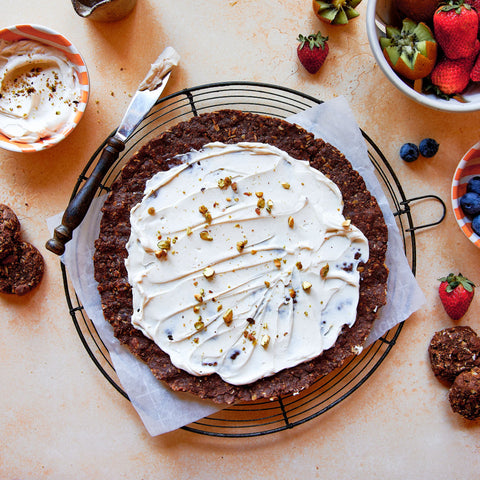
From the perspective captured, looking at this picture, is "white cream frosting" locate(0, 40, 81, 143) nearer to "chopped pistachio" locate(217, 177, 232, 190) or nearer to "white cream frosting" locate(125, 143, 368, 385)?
"white cream frosting" locate(125, 143, 368, 385)

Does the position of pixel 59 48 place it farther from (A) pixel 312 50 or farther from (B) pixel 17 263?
(A) pixel 312 50

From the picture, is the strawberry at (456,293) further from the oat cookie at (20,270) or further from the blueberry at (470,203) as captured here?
the oat cookie at (20,270)

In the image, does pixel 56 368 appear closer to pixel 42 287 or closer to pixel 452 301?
pixel 42 287

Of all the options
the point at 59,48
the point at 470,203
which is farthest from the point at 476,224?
the point at 59,48

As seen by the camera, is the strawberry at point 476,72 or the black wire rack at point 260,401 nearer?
the strawberry at point 476,72

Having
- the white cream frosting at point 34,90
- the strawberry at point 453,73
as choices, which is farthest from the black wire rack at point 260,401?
the strawberry at point 453,73

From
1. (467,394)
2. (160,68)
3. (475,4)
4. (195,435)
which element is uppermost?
(160,68)
